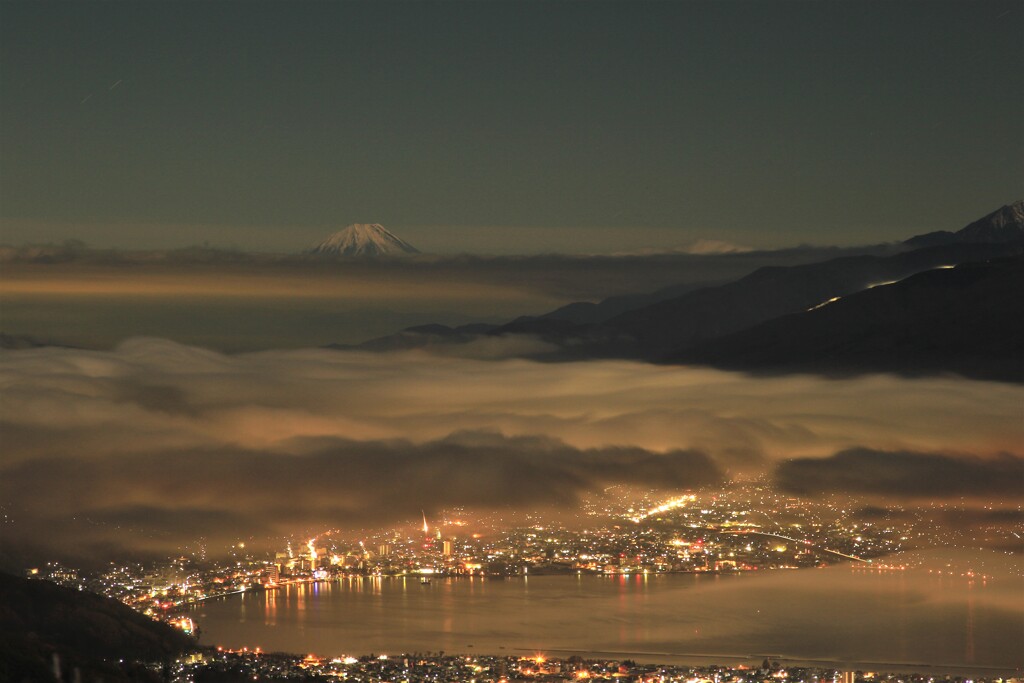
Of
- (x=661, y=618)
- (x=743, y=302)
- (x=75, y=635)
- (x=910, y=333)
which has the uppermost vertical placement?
(x=743, y=302)

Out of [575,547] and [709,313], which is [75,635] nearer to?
[575,547]

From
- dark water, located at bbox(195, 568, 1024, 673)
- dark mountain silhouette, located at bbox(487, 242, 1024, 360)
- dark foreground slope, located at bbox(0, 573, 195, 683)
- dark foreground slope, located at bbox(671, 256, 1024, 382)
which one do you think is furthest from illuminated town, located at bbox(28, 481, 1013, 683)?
dark mountain silhouette, located at bbox(487, 242, 1024, 360)

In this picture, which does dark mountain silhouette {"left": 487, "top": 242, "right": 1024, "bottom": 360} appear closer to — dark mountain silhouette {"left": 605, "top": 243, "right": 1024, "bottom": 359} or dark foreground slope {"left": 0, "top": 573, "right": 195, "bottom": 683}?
dark mountain silhouette {"left": 605, "top": 243, "right": 1024, "bottom": 359}

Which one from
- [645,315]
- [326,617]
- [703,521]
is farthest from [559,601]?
[645,315]

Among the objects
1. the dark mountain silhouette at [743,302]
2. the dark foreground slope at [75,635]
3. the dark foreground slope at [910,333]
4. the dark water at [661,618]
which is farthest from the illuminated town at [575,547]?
the dark mountain silhouette at [743,302]

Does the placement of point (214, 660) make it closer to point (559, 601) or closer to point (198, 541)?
point (559, 601)

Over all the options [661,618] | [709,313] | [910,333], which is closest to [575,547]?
[661,618]
